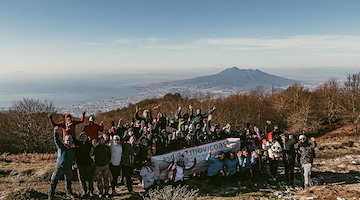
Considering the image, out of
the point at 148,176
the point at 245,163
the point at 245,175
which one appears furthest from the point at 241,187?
the point at 148,176

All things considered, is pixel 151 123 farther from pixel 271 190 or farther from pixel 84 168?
pixel 271 190

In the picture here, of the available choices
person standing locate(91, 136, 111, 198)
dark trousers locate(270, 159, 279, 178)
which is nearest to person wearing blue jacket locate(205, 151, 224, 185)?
dark trousers locate(270, 159, 279, 178)

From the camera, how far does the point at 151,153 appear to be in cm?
865

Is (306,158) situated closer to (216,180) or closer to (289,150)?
(289,150)

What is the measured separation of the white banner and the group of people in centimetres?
21

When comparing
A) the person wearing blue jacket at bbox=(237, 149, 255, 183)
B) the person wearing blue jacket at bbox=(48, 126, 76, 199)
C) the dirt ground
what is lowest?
the dirt ground

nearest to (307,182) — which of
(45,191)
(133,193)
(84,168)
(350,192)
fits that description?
(350,192)

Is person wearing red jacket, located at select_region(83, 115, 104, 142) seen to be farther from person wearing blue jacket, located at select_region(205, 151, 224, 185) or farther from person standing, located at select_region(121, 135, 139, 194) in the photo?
person wearing blue jacket, located at select_region(205, 151, 224, 185)

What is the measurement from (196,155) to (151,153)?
2079 millimetres

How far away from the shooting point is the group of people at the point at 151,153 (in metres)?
7.13

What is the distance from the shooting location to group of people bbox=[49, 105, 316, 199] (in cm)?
713

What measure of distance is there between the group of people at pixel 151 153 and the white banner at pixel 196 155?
0.68 feet

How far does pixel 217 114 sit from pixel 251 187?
31.0 metres

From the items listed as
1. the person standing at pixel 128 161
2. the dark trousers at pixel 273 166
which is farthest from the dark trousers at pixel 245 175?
the person standing at pixel 128 161
